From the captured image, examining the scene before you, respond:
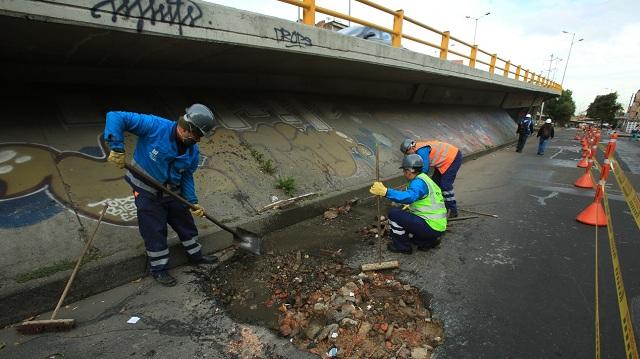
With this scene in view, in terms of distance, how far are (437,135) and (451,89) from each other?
12.5 feet

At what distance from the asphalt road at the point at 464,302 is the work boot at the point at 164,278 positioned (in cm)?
8

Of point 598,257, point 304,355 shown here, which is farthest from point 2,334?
point 598,257

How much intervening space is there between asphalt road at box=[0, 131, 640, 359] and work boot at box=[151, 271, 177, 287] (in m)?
0.08

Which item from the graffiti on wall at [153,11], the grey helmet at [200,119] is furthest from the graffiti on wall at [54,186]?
the graffiti on wall at [153,11]

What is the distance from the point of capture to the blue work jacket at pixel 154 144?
10.1 feet

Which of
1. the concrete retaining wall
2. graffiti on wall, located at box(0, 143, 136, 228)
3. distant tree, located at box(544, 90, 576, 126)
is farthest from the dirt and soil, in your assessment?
distant tree, located at box(544, 90, 576, 126)

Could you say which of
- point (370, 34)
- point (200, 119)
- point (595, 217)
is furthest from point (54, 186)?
point (370, 34)

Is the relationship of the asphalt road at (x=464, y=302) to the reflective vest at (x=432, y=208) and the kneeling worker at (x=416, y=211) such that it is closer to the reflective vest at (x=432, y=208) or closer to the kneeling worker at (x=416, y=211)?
the kneeling worker at (x=416, y=211)

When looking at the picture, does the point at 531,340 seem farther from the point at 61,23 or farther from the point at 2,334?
the point at 61,23

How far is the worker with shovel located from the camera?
3162mm

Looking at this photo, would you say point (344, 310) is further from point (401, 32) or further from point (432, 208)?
point (401, 32)

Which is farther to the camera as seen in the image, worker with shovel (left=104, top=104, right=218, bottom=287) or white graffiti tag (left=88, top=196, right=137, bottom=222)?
white graffiti tag (left=88, top=196, right=137, bottom=222)

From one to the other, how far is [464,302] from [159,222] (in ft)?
10.4

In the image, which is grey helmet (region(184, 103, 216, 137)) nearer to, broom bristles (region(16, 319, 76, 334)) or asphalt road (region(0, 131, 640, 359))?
asphalt road (region(0, 131, 640, 359))
